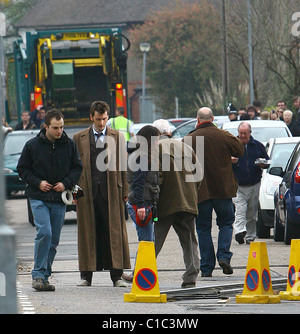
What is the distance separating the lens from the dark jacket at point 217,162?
11992 millimetres

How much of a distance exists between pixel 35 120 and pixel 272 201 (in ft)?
34.7

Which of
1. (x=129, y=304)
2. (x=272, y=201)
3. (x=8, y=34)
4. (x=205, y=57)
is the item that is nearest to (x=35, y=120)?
(x=272, y=201)

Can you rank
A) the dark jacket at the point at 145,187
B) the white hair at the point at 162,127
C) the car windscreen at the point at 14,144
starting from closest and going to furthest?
1. the dark jacket at the point at 145,187
2. the white hair at the point at 162,127
3. the car windscreen at the point at 14,144

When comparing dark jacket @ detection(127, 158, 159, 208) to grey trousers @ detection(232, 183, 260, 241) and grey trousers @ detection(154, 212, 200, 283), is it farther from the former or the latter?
grey trousers @ detection(232, 183, 260, 241)

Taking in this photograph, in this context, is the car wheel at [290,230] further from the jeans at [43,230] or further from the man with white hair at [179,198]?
the jeans at [43,230]

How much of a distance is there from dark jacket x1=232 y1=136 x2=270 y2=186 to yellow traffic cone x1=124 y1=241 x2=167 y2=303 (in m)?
6.25

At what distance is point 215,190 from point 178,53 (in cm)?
5668

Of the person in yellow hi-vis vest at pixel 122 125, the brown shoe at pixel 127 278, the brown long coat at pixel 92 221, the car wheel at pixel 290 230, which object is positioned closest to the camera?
the brown long coat at pixel 92 221

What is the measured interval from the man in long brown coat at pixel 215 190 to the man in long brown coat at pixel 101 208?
1210mm

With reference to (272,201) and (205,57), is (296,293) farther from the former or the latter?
(205,57)

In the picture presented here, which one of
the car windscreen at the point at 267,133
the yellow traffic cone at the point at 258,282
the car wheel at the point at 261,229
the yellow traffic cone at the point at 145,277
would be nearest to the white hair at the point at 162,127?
the yellow traffic cone at the point at 145,277

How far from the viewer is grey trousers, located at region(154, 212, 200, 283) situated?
10.5m

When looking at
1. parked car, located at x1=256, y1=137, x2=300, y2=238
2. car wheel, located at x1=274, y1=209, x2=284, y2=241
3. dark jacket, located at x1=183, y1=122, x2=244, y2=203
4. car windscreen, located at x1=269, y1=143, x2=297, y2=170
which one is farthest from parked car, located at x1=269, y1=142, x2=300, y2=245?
dark jacket, located at x1=183, y1=122, x2=244, y2=203

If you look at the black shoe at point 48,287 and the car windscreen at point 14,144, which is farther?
the car windscreen at point 14,144
